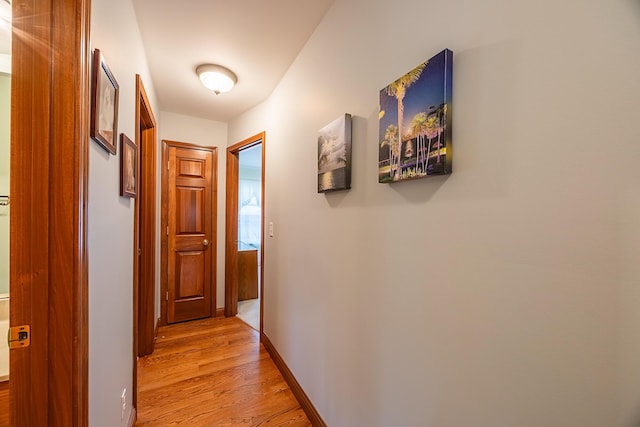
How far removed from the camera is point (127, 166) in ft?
4.38

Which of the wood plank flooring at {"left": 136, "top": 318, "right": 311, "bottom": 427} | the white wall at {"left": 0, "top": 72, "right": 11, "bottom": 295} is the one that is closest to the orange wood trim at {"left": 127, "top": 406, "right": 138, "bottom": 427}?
the wood plank flooring at {"left": 136, "top": 318, "right": 311, "bottom": 427}

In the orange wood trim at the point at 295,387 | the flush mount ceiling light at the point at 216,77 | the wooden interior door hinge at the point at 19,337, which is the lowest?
the orange wood trim at the point at 295,387

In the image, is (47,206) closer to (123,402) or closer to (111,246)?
(111,246)

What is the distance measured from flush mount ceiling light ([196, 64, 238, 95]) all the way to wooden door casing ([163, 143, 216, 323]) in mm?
1103

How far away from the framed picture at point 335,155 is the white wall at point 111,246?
3.26 ft

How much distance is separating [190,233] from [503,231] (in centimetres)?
315

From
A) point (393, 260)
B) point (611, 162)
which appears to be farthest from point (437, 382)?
point (611, 162)

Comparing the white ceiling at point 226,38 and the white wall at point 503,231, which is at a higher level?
the white ceiling at point 226,38

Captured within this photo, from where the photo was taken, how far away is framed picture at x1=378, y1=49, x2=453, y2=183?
76 cm

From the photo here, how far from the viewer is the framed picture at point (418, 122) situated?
0.76 m

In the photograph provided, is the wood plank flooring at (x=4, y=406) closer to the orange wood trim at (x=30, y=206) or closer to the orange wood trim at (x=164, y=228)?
the orange wood trim at (x=30, y=206)

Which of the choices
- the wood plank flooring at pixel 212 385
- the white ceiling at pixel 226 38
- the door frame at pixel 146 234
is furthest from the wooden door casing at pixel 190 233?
the white ceiling at pixel 226 38

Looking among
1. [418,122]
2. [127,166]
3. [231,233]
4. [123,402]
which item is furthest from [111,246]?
[231,233]

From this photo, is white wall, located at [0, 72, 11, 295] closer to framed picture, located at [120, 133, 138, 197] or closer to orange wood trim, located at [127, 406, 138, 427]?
framed picture, located at [120, 133, 138, 197]
